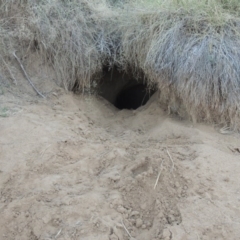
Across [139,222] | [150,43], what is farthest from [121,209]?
[150,43]

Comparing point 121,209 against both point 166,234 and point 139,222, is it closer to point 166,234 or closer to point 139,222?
point 139,222

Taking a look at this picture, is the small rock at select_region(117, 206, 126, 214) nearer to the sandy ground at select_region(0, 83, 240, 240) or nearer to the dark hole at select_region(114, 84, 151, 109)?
the sandy ground at select_region(0, 83, 240, 240)

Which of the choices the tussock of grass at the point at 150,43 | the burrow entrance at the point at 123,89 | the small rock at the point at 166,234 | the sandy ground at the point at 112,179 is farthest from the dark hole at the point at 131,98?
the small rock at the point at 166,234

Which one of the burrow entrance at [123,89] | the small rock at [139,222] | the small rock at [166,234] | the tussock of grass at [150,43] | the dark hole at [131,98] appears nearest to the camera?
the small rock at [166,234]

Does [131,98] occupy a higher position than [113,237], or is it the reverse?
[113,237]

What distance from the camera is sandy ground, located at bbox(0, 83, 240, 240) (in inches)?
90.5

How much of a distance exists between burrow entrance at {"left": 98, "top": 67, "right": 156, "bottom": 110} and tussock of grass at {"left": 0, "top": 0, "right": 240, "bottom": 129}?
437 millimetres

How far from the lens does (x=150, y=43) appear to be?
362 cm

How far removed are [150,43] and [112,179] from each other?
62.4 inches

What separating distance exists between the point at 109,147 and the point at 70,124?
58cm

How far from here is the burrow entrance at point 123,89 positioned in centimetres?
463

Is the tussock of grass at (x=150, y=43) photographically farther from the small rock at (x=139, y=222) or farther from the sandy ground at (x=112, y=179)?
the small rock at (x=139, y=222)

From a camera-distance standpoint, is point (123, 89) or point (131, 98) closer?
point (123, 89)

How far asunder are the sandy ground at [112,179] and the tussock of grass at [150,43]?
375mm
